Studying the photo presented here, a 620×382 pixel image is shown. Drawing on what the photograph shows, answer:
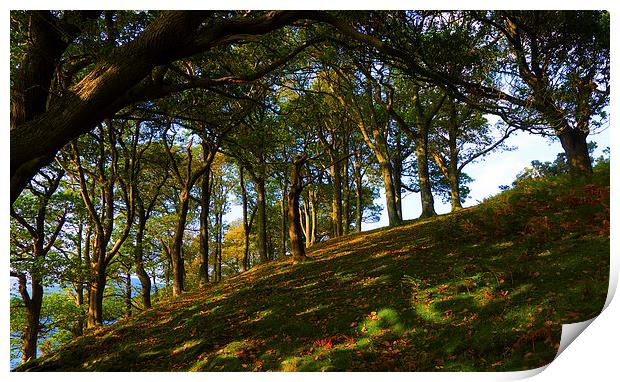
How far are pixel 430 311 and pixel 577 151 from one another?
304 cm

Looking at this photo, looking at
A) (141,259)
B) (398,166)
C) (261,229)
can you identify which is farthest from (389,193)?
(141,259)

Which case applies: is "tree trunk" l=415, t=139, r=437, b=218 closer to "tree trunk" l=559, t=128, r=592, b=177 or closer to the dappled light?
the dappled light

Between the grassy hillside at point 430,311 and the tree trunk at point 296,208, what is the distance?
217 centimetres

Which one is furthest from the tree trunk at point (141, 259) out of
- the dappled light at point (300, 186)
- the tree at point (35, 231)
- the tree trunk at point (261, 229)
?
the tree trunk at point (261, 229)

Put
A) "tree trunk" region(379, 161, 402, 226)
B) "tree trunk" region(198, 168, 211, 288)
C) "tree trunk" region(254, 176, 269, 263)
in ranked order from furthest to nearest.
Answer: "tree trunk" region(254, 176, 269, 263)
"tree trunk" region(379, 161, 402, 226)
"tree trunk" region(198, 168, 211, 288)

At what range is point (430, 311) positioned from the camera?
418cm

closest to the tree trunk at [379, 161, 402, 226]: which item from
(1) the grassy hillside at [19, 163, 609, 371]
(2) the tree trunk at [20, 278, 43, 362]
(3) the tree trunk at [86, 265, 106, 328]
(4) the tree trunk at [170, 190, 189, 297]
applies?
(1) the grassy hillside at [19, 163, 609, 371]

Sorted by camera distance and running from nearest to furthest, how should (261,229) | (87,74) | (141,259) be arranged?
(87,74)
(141,259)
(261,229)

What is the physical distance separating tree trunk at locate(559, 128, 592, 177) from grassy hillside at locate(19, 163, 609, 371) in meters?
0.19

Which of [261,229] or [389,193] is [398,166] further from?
[261,229]

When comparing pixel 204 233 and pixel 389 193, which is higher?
pixel 389 193

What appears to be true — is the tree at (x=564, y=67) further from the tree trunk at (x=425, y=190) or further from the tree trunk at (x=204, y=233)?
the tree trunk at (x=204, y=233)

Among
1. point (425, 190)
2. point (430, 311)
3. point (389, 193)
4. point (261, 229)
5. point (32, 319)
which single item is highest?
point (389, 193)

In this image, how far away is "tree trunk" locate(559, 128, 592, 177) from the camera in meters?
4.66
